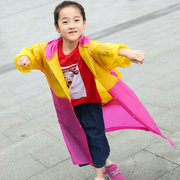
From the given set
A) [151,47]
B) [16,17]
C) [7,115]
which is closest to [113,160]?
[7,115]

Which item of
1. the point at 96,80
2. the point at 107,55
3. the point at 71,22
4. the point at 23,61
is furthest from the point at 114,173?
the point at 71,22

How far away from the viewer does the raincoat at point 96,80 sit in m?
2.62

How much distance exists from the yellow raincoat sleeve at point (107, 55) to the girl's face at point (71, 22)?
0.51ft

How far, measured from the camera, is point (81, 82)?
285 cm

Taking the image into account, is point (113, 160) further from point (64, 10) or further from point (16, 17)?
point (16, 17)

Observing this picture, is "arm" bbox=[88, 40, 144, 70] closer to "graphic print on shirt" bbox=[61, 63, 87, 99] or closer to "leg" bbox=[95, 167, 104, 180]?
"graphic print on shirt" bbox=[61, 63, 87, 99]

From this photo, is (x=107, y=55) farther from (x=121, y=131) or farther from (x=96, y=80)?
A: (x=121, y=131)

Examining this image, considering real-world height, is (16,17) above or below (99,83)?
below

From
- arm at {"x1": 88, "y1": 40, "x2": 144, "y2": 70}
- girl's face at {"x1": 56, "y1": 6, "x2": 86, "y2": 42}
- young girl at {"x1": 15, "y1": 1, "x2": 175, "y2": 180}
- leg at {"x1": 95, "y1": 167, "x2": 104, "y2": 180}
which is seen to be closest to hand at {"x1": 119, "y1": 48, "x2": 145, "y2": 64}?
arm at {"x1": 88, "y1": 40, "x2": 144, "y2": 70}

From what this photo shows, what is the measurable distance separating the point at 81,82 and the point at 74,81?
6 centimetres

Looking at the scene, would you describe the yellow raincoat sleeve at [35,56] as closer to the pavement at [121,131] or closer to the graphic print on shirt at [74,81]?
the graphic print on shirt at [74,81]

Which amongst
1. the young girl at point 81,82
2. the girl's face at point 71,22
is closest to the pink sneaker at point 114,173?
the young girl at point 81,82

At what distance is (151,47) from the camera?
7.59 metres

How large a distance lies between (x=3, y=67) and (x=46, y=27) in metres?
4.63
